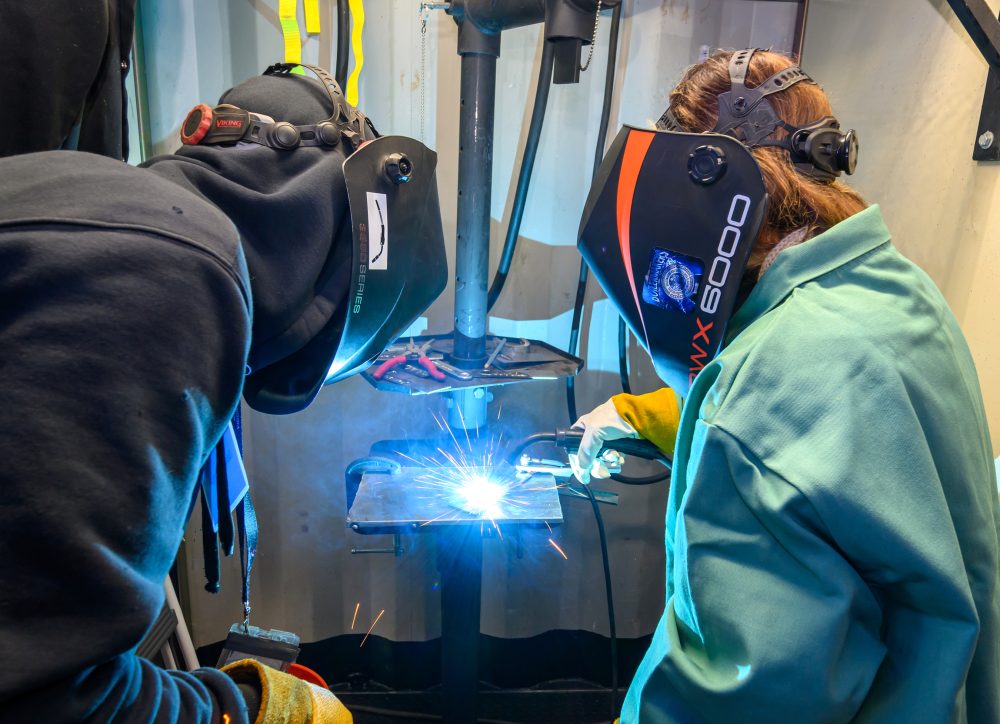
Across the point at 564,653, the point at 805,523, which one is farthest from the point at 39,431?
the point at 564,653

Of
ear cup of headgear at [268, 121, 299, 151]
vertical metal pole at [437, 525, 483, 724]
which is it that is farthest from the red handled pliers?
ear cup of headgear at [268, 121, 299, 151]

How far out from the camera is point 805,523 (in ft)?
2.33

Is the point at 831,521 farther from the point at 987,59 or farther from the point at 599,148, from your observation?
the point at 599,148

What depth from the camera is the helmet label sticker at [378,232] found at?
90cm

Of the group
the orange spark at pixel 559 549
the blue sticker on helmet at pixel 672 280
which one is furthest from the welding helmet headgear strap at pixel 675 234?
the orange spark at pixel 559 549

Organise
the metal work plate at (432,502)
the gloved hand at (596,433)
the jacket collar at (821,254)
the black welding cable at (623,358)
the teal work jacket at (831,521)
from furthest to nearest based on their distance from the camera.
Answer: the black welding cable at (623,358) < the gloved hand at (596,433) < the metal work plate at (432,502) < the jacket collar at (821,254) < the teal work jacket at (831,521)

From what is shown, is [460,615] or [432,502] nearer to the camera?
[432,502]

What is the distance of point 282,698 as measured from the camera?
853 millimetres

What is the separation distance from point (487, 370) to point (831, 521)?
0.97m

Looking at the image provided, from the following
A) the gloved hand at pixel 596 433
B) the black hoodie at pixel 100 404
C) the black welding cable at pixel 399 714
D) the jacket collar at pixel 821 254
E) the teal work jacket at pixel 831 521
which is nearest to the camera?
the black hoodie at pixel 100 404

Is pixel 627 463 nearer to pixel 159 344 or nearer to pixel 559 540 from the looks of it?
pixel 559 540

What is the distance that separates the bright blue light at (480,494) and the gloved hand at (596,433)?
0.19m

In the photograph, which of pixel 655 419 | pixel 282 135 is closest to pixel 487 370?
pixel 655 419

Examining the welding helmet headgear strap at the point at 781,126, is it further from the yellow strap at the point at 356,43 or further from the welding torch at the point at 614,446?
the yellow strap at the point at 356,43
